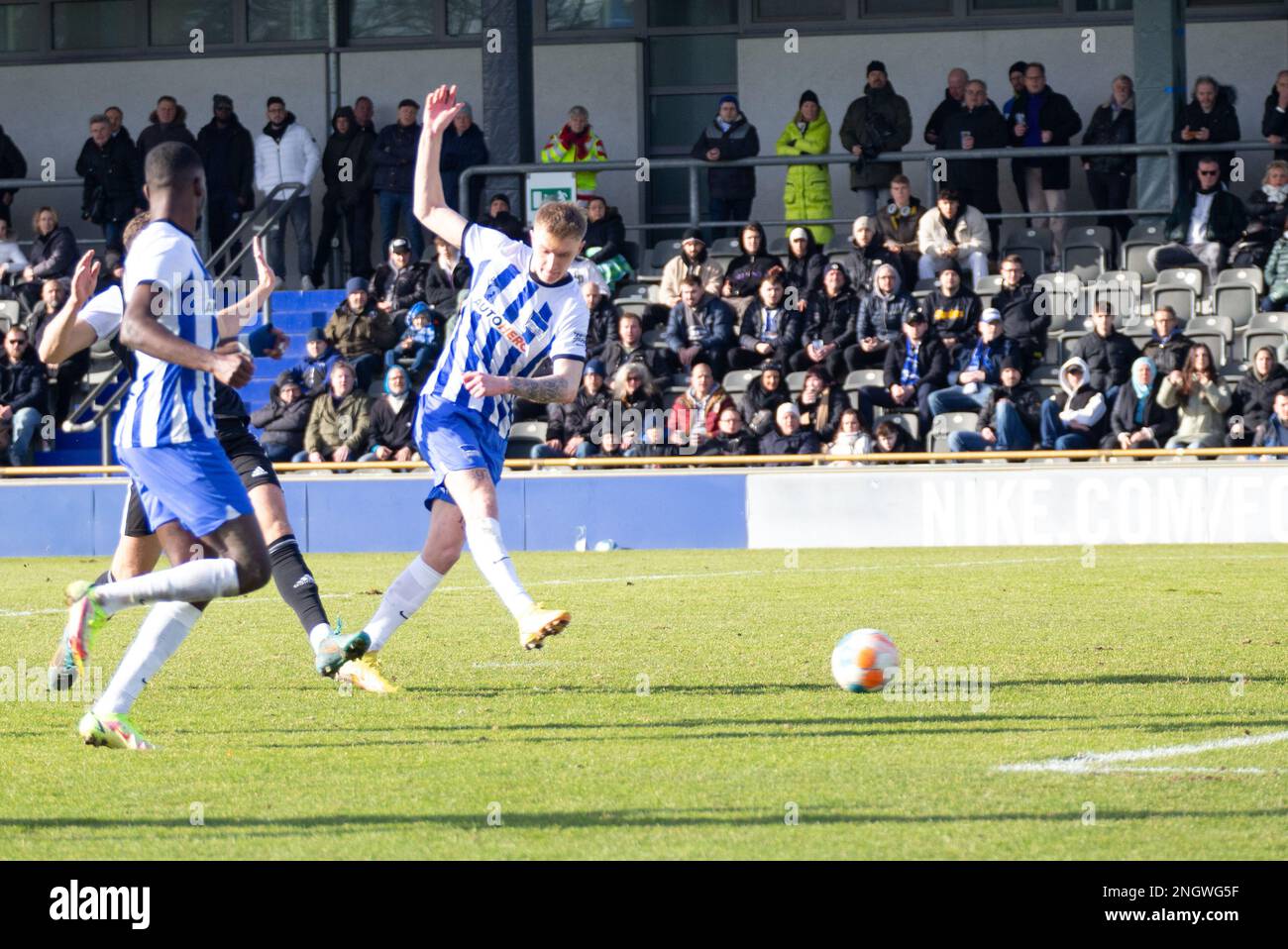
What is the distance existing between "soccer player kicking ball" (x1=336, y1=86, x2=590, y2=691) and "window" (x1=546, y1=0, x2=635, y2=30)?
56.5 feet

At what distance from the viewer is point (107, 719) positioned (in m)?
6.55

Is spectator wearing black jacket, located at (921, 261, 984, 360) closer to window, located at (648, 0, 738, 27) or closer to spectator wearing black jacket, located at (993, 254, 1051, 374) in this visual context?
spectator wearing black jacket, located at (993, 254, 1051, 374)

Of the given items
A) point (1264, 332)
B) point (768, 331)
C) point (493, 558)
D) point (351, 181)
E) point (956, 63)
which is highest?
point (956, 63)

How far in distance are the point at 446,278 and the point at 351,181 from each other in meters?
2.66

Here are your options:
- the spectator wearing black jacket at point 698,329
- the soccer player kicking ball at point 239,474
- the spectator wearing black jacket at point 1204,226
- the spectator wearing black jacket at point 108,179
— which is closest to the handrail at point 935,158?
the spectator wearing black jacket at point 1204,226

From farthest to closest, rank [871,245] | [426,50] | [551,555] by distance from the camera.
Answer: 1. [426,50]
2. [871,245]
3. [551,555]

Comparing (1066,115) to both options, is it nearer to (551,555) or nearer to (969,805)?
(551,555)

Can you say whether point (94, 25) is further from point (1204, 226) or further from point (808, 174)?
point (1204, 226)

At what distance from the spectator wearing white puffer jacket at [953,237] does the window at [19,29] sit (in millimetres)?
13054

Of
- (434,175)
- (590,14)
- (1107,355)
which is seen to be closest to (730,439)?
(1107,355)

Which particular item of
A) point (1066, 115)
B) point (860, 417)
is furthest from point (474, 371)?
point (1066, 115)

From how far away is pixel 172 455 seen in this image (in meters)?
6.44
